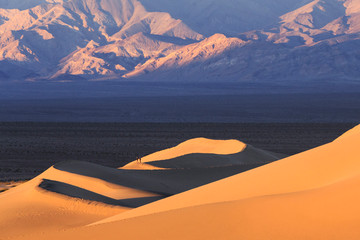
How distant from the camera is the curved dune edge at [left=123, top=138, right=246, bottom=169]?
31219 millimetres

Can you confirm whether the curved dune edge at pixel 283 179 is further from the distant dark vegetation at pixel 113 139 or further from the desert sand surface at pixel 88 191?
the distant dark vegetation at pixel 113 139

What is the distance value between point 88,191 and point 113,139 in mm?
29280

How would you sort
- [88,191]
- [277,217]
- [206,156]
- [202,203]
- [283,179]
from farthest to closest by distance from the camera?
1. [206,156]
2. [88,191]
3. [202,203]
4. [283,179]
5. [277,217]

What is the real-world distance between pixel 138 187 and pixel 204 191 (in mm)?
7430

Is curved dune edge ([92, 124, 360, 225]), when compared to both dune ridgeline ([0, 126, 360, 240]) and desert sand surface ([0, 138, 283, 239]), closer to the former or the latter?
dune ridgeline ([0, 126, 360, 240])

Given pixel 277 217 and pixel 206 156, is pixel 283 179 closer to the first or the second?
pixel 277 217

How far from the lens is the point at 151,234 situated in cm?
856

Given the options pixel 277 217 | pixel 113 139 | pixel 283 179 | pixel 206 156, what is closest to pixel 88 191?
pixel 283 179

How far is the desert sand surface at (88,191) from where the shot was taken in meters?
13.9

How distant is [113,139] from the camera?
154ft

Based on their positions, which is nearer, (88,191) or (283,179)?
(283,179)

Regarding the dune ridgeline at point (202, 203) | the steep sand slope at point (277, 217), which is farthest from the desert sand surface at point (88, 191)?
the steep sand slope at point (277, 217)

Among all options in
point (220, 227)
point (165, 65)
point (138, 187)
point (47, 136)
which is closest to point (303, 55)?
point (165, 65)

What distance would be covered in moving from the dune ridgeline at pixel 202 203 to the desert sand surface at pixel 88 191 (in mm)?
26
